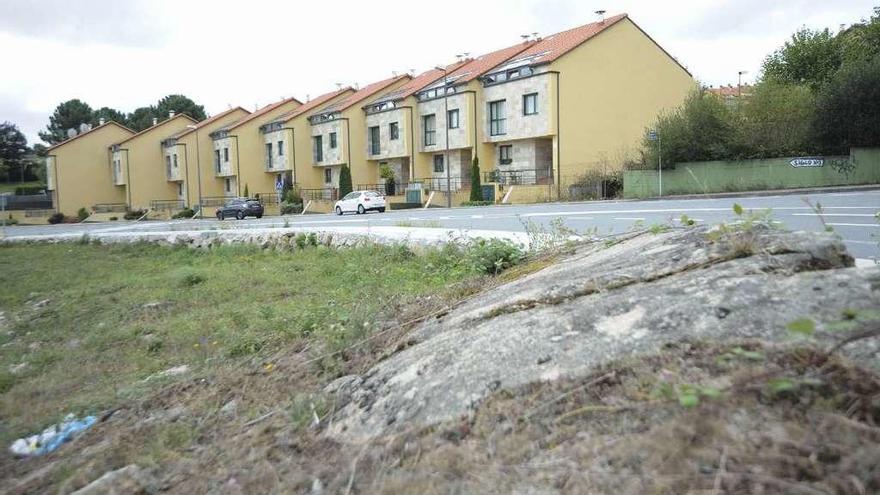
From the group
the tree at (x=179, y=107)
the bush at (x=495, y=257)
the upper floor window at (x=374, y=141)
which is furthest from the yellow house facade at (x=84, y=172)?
the bush at (x=495, y=257)

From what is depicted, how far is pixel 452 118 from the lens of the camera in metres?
47.6

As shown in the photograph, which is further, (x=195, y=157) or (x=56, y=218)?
(x=195, y=157)

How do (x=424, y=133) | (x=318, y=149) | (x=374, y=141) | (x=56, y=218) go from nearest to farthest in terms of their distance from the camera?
1. (x=424, y=133)
2. (x=374, y=141)
3. (x=318, y=149)
4. (x=56, y=218)

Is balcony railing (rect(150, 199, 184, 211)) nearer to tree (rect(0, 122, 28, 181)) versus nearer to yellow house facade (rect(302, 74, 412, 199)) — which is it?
yellow house facade (rect(302, 74, 412, 199))

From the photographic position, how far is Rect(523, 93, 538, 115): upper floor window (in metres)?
42.0

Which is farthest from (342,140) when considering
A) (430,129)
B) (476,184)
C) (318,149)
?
(476,184)

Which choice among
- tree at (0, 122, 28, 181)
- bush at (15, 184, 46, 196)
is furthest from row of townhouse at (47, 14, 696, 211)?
tree at (0, 122, 28, 181)

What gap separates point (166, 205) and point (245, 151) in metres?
9.80

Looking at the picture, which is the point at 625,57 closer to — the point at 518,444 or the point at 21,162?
the point at 518,444

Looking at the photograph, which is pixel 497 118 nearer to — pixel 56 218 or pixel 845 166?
pixel 845 166

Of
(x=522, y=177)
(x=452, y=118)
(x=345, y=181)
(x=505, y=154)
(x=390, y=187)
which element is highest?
(x=452, y=118)

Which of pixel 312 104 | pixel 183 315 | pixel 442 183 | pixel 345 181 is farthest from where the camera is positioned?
pixel 312 104

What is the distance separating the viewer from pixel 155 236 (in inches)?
733

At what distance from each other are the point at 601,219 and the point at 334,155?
42.9 m
